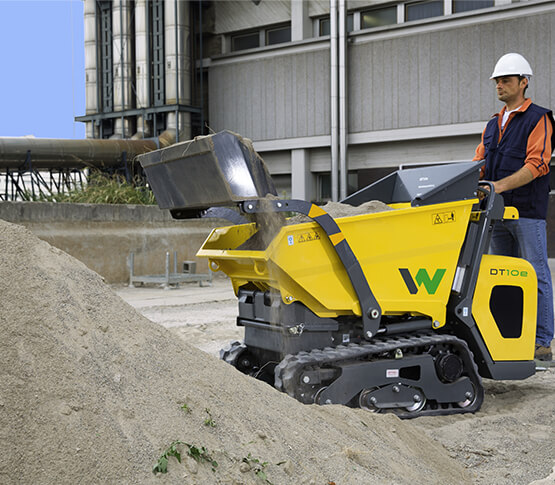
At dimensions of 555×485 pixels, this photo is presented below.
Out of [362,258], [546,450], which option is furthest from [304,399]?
[546,450]

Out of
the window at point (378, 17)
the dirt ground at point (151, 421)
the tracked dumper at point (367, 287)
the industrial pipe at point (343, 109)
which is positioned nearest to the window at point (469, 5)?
the window at point (378, 17)

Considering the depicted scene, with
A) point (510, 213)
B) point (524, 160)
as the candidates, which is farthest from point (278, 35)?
point (510, 213)

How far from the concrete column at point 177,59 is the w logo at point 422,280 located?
47.6ft

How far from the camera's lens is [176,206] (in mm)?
4215

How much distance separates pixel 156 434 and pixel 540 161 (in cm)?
342

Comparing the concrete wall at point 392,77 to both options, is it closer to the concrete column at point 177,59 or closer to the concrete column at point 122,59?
the concrete column at point 177,59

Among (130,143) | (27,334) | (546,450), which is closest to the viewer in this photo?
(27,334)

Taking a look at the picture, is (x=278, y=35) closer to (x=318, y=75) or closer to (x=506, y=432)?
(x=318, y=75)

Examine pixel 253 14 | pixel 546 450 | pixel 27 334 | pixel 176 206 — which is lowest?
pixel 546 450

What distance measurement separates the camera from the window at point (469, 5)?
15727 millimetres

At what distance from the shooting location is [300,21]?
17.9 m

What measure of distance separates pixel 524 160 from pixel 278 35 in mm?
15049

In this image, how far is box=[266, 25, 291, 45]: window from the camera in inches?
744

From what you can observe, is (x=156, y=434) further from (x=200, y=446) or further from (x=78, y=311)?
(x=78, y=311)
